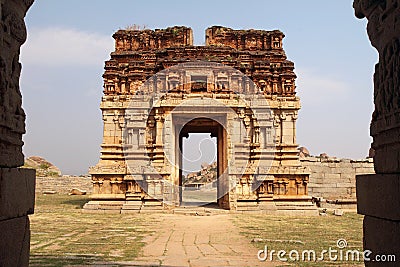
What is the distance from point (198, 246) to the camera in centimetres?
880

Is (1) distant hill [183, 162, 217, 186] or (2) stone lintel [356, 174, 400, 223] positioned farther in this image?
(1) distant hill [183, 162, 217, 186]

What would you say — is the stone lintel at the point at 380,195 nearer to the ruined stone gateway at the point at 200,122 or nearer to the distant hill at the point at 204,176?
the ruined stone gateway at the point at 200,122

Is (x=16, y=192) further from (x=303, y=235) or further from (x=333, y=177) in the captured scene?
(x=333, y=177)

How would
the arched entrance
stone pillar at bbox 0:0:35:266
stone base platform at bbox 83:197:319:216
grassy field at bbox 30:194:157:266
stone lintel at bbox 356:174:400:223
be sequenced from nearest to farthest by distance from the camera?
1. stone lintel at bbox 356:174:400:223
2. stone pillar at bbox 0:0:35:266
3. grassy field at bbox 30:194:157:266
4. stone base platform at bbox 83:197:319:216
5. the arched entrance

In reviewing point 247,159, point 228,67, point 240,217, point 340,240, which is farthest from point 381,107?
point 228,67

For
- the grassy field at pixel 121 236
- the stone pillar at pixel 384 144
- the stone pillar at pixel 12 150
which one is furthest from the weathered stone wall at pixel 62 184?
the stone pillar at pixel 384 144

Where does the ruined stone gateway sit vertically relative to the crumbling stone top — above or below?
below

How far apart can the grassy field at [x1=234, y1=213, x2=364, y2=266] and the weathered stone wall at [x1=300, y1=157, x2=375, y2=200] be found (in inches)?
248

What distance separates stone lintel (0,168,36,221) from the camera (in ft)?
13.0

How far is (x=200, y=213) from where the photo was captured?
Answer: 1614 centimetres

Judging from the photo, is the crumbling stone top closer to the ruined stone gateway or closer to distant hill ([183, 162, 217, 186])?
the ruined stone gateway

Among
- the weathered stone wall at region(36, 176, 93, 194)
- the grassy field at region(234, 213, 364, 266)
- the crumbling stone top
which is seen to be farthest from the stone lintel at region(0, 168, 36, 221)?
the weathered stone wall at region(36, 176, 93, 194)

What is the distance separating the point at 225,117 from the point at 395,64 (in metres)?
13.9

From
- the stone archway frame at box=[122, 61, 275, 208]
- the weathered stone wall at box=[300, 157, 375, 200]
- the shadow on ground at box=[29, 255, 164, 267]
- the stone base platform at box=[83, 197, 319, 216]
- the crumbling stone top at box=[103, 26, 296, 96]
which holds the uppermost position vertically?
the crumbling stone top at box=[103, 26, 296, 96]
